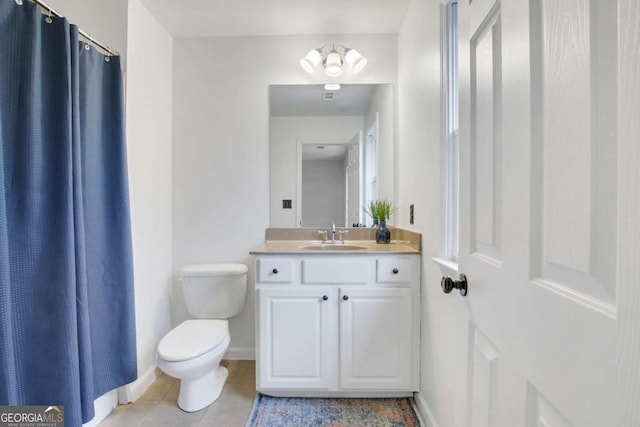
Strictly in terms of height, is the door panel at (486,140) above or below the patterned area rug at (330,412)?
above

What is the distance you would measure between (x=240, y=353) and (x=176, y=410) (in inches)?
23.5

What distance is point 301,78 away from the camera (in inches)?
87.9

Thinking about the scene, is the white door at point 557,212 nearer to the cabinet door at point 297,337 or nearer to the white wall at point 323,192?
the cabinet door at point 297,337

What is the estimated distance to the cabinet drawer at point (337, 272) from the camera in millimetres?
1707

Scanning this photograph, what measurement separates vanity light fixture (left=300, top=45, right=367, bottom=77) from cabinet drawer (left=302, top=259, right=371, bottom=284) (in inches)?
54.7

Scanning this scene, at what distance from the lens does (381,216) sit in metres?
2.12

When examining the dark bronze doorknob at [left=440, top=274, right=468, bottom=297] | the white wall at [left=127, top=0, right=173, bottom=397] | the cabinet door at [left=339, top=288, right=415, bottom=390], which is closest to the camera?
the dark bronze doorknob at [left=440, top=274, right=468, bottom=297]

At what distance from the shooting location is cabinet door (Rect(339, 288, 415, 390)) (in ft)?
5.57

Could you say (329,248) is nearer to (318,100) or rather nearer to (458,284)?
(318,100)

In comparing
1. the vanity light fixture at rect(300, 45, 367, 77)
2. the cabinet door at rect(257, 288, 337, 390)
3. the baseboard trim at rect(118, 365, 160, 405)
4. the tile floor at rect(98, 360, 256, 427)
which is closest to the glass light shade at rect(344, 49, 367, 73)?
the vanity light fixture at rect(300, 45, 367, 77)

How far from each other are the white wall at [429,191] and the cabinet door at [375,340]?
0.10 metres

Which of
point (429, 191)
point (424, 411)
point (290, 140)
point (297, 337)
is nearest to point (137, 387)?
point (297, 337)

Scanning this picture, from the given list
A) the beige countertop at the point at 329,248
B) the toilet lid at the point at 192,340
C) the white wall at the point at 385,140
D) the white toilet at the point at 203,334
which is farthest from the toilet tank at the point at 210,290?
the white wall at the point at 385,140

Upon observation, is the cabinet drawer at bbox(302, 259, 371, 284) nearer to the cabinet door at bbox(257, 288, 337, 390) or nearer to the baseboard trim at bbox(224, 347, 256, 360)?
the cabinet door at bbox(257, 288, 337, 390)
